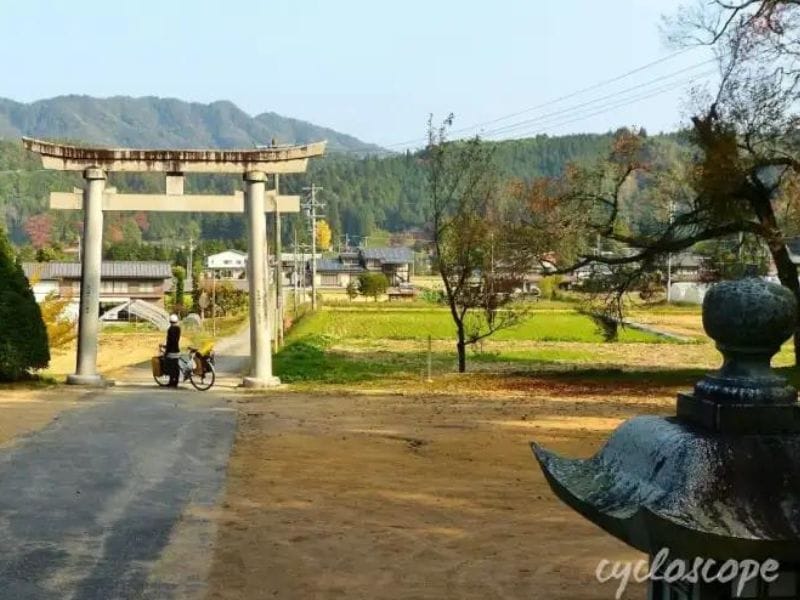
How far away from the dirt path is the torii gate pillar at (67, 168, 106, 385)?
19.7 feet

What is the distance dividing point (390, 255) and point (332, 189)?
181ft

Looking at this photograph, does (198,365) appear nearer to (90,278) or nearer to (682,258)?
(90,278)

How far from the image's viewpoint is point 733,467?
1.91 metres

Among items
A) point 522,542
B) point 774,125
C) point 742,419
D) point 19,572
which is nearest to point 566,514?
point 522,542

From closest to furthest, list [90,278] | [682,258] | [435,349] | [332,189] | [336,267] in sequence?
[90,278] → [682,258] → [435,349] → [336,267] → [332,189]

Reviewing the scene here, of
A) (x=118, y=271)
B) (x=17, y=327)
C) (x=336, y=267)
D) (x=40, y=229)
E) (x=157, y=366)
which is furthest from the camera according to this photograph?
(x=40, y=229)

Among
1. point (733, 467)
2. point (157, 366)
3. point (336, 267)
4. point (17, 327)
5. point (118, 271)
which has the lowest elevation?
point (157, 366)

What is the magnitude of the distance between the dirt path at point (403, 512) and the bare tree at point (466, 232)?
32.2ft

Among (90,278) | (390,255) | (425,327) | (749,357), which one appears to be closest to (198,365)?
(90,278)

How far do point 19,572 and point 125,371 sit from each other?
20058 millimetres

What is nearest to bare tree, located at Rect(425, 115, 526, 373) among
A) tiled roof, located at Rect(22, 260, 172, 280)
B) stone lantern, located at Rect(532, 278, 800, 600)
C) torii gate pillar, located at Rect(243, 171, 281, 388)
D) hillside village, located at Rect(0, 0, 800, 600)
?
hillside village, located at Rect(0, 0, 800, 600)

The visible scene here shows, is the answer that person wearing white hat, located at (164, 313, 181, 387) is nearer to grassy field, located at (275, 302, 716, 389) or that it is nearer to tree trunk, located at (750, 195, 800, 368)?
Result: grassy field, located at (275, 302, 716, 389)

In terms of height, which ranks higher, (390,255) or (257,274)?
(390,255)

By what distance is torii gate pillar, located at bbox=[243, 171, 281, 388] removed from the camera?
17766 mm
